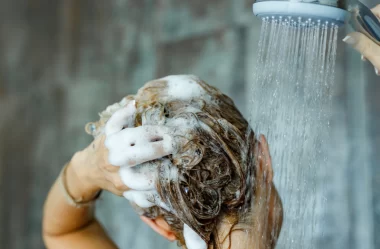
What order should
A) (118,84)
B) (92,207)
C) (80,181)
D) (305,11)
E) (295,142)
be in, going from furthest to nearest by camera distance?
(118,84) → (295,142) → (92,207) → (80,181) → (305,11)

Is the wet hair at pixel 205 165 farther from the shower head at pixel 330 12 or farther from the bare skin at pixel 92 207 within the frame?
the shower head at pixel 330 12

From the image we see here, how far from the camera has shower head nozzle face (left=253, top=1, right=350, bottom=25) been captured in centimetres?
92

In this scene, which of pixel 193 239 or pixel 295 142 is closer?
pixel 193 239

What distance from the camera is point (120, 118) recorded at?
101 cm

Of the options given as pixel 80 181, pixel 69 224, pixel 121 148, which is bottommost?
pixel 69 224

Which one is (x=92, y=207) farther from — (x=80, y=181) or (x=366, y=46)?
(x=366, y=46)

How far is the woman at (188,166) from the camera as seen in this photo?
0.98 meters

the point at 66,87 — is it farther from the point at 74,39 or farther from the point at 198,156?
the point at 198,156

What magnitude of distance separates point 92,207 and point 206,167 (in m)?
0.41

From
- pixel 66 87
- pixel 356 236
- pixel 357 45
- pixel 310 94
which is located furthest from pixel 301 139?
pixel 66 87

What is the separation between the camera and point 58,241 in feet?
4.39

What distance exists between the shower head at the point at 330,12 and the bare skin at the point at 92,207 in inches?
9.6

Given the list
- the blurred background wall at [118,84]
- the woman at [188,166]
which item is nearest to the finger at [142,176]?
the woman at [188,166]

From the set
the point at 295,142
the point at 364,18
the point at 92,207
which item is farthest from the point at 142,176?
the point at 295,142
